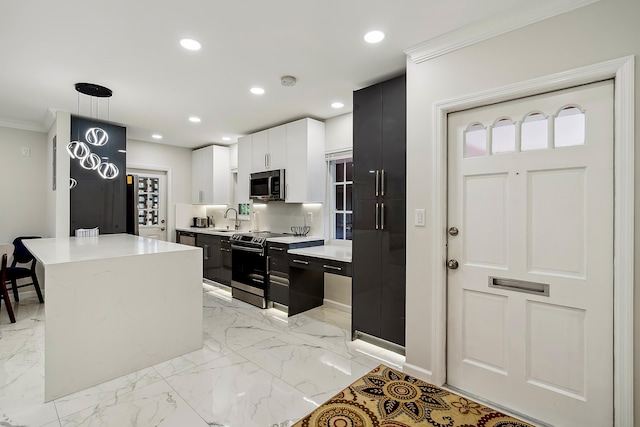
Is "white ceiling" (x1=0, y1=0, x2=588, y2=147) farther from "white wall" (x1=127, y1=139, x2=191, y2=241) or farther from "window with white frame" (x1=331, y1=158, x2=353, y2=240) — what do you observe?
"white wall" (x1=127, y1=139, x2=191, y2=241)

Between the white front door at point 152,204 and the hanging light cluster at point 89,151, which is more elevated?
the hanging light cluster at point 89,151

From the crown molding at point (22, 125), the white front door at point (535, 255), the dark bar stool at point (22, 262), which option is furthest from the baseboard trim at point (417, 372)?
the crown molding at point (22, 125)

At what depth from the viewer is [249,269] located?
4.32 metres

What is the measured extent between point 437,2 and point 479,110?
75 centimetres

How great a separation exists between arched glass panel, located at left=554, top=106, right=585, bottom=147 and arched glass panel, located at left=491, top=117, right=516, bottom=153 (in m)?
0.23

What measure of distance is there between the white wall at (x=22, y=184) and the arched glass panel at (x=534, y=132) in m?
5.81

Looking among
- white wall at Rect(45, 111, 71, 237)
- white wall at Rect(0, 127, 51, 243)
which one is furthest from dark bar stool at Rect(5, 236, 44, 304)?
white wall at Rect(45, 111, 71, 237)

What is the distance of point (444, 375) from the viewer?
2.32 m

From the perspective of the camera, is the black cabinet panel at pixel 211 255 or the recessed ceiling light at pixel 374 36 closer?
the recessed ceiling light at pixel 374 36

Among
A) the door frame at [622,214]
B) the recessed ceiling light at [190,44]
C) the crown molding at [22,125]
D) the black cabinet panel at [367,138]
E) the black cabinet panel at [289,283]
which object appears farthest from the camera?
the crown molding at [22,125]

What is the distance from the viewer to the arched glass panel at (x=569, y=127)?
182cm

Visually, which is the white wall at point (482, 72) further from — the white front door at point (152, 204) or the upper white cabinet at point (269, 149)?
the white front door at point (152, 204)

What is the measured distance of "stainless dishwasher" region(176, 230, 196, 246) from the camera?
218 inches

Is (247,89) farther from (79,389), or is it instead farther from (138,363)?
(79,389)
